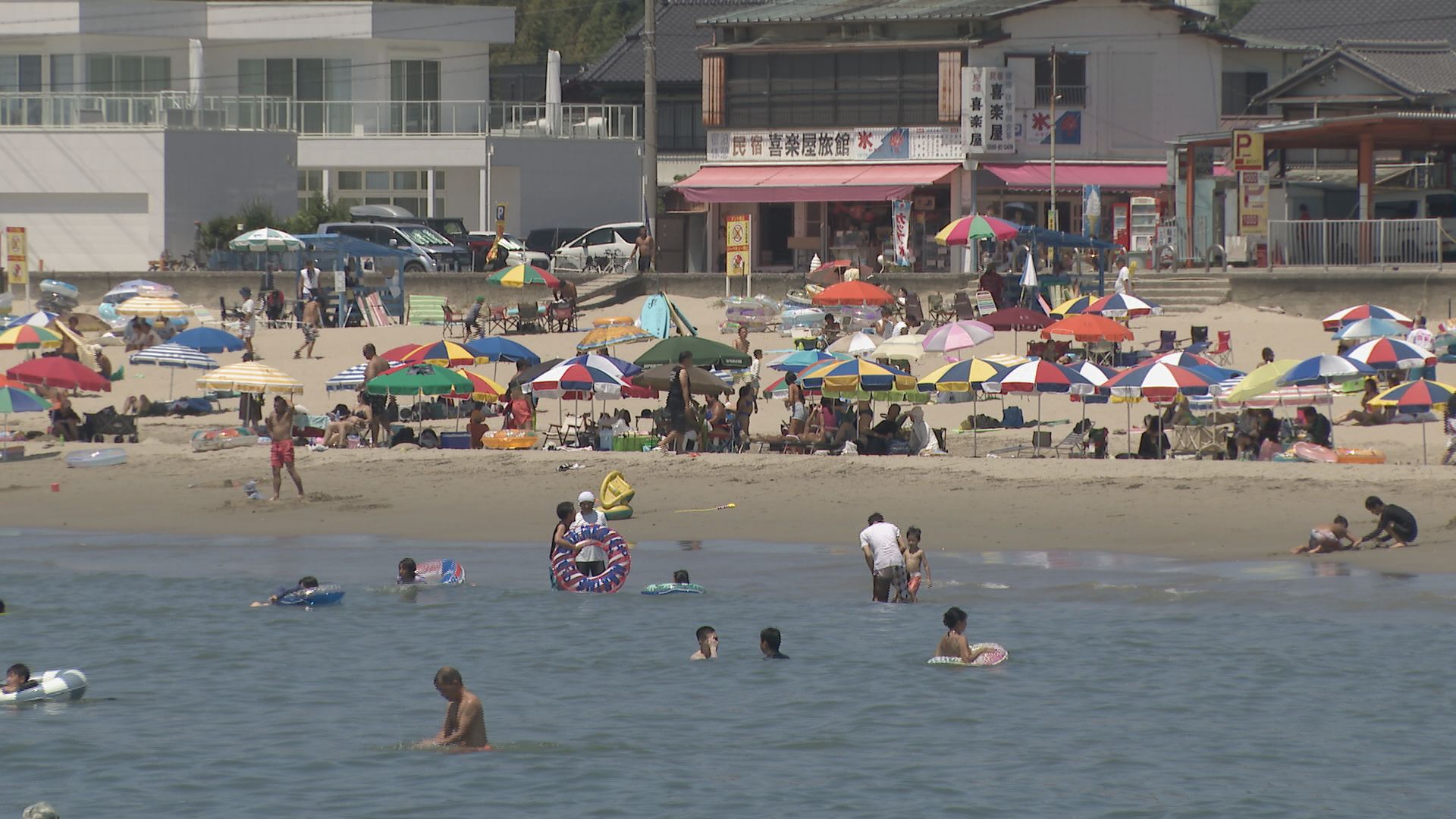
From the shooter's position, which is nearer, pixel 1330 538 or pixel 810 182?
pixel 1330 538

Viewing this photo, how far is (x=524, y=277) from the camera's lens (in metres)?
37.3

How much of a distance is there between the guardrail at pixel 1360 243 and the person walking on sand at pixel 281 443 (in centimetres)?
1822

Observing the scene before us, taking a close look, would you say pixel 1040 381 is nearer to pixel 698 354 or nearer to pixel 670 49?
pixel 698 354

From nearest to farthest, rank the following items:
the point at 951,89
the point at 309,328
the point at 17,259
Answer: the point at 309,328 < the point at 17,259 < the point at 951,89

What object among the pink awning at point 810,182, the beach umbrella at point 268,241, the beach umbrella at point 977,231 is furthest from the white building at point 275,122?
the beach umbrella at point 977,231

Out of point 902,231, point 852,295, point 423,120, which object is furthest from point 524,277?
point 423,120

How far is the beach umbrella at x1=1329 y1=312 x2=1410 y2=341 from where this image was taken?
2844cm

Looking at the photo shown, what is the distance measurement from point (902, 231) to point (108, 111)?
17907 millimetres

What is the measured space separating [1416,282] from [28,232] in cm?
2949

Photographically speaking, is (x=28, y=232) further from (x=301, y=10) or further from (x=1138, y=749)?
(x=1138, y=749)

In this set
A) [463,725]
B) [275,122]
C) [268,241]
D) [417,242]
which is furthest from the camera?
[275,122]

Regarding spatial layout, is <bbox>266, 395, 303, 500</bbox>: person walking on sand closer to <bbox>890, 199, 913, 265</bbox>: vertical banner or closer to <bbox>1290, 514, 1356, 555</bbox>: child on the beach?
<bbox>1290, 514, 1356, 555</bbox>: child on the beach

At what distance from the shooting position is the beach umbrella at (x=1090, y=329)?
28.4 metres

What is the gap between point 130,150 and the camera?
46.0 m
